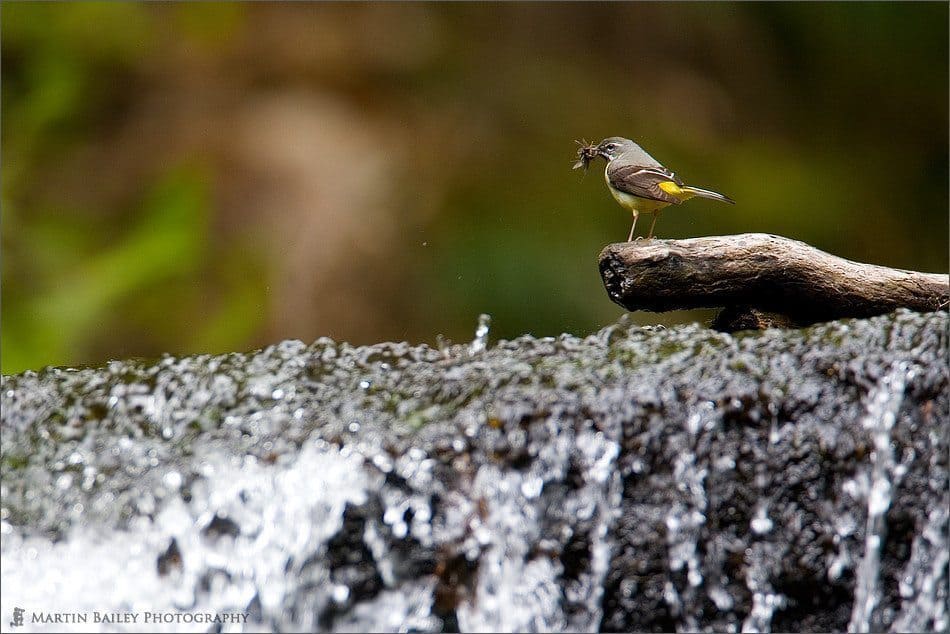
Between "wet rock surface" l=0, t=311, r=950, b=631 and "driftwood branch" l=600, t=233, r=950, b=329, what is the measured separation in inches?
21.2

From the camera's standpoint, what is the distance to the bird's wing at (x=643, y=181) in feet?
12.5

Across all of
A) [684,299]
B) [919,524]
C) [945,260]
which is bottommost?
[919,524]

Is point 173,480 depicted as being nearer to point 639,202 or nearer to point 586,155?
point 639,202

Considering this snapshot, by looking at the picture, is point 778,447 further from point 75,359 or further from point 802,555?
point 75,359

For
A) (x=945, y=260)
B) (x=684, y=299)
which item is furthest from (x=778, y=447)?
(x=945, y=260)

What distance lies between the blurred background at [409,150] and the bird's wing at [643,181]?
3.57 metres

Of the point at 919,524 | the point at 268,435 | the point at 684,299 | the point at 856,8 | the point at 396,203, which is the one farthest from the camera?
the point at 856,8

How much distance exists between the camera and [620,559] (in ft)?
7.95

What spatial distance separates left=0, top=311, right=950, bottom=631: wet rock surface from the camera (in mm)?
2387

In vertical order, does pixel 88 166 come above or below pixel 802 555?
above

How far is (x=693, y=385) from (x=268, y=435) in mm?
975

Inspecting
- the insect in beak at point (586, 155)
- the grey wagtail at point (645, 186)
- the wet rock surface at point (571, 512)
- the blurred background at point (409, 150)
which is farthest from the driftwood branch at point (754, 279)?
the blurred background at point (409, 150)

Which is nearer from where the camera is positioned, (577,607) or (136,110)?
(577,607)

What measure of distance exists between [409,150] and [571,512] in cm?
639
